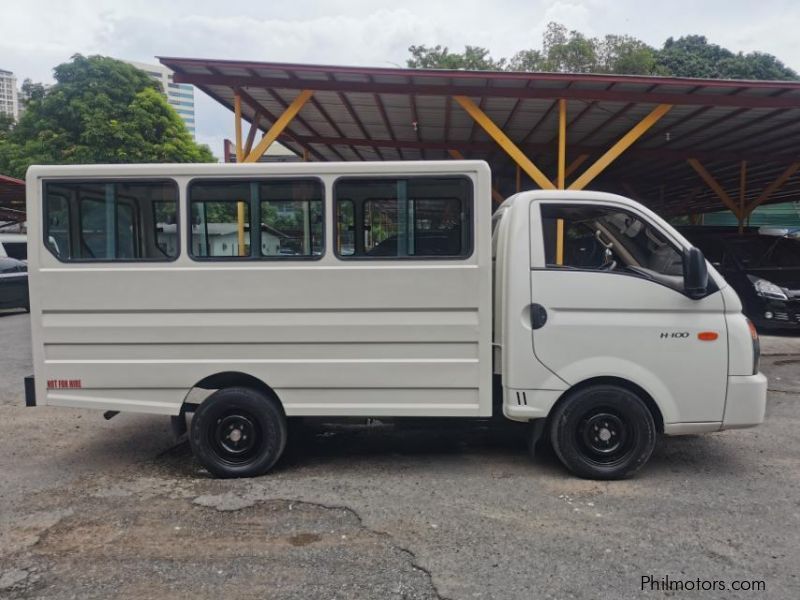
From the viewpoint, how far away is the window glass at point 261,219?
14.2 feet

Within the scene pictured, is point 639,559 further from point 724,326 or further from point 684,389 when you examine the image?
point 724,326

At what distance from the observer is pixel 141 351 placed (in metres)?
4.36

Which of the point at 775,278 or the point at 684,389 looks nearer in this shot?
the point at 684,389

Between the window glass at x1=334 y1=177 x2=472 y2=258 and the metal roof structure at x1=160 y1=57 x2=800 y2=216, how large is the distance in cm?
450

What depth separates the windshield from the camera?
1073 centimetres

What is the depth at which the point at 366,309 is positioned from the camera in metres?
4.27

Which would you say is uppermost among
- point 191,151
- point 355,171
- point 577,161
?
point 191,151

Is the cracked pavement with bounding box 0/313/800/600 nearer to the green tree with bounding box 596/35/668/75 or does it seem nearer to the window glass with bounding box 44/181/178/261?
the window glass with bounding box 44/181/178/261

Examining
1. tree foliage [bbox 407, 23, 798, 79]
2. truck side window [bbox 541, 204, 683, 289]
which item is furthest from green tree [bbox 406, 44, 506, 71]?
truck side window [bbox 541, 204, 683, 289]

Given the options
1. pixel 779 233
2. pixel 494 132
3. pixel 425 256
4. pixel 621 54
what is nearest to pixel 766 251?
pixel 779 233

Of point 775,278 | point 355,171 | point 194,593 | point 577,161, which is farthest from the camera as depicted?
point 577,161

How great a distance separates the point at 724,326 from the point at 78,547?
4.42m

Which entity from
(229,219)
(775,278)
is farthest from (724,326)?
(775,278)

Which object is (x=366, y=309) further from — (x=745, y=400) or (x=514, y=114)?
(x=514, y=114)
